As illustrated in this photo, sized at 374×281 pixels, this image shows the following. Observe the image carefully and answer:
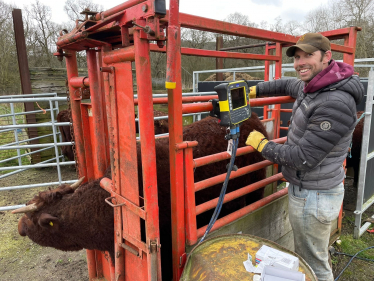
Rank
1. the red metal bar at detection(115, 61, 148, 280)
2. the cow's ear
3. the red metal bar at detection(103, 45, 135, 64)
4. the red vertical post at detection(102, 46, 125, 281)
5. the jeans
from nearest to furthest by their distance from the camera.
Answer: the red metal bar at detection(103, 45, 135, 64) < the red metal bar at detection(115, 61, 148, 280) < the red vertical post at detection(102, 46, 125, 281) < the jeans < the cow's ear

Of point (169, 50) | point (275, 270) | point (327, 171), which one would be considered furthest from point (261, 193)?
point (169, 50)

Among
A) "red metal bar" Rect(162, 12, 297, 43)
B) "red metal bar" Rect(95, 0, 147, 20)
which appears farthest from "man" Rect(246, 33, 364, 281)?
"red metal bar" Rect(95, 0, 147, 20)

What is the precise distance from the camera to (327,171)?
78.5 inches

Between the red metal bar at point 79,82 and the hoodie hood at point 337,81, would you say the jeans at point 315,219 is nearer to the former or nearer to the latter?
the hoodie hood at point 337,81

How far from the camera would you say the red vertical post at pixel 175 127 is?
54.6 inches

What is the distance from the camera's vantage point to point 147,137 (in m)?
1.47

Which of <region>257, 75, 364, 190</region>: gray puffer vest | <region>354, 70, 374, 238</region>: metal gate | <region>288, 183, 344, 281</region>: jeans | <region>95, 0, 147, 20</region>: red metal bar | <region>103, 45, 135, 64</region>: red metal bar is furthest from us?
<region>354, 70, 374, 238</region>: metal gate

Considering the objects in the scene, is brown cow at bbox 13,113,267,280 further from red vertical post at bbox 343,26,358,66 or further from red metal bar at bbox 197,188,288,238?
red vertical post at bbox 343,26,358,66

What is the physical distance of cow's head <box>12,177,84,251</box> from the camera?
2.38 m

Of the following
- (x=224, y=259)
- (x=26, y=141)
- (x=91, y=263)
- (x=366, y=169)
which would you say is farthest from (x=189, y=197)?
(x=26, y=141)

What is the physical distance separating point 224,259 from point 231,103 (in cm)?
98

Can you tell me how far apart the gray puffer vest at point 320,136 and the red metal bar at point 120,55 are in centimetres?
123

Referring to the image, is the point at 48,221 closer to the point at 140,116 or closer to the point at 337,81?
the point at 140,116

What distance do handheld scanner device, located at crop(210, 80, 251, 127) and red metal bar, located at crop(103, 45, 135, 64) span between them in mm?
591
